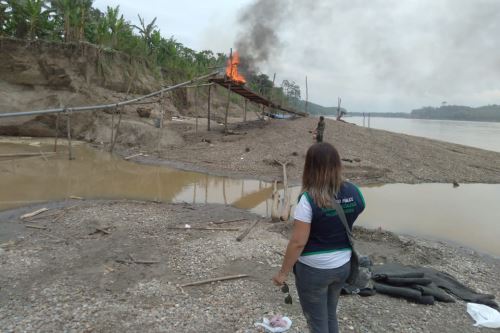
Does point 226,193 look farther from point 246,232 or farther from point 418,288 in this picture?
point 418,288

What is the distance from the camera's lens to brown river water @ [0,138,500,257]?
912 cm

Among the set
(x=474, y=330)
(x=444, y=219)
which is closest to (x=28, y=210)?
(x=474, y=330)

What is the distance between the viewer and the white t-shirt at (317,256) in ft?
8.44

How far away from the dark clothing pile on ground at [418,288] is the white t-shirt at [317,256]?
2.11 metres

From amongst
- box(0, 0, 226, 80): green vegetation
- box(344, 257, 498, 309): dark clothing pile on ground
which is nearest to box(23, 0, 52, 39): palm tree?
box(0, 0, 226, 80): green vegetation

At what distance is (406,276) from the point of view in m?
5.14

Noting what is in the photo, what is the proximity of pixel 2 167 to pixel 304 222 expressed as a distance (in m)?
12.7

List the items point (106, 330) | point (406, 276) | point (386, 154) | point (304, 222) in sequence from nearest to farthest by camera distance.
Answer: point (304, 222), point (106, 330), point (406, 276), point (386, 154)

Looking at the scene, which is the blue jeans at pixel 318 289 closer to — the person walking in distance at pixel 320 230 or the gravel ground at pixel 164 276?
the person walking in distance at pixel 320 230

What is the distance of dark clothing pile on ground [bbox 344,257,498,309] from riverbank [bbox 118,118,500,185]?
7.73 metres

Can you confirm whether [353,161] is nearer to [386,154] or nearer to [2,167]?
[386,154]

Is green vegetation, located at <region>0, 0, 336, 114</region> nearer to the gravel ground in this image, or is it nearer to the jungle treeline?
the jungle treeline

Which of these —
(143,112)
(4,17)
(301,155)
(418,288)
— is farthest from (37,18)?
(418,288)

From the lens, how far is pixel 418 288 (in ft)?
16.2
